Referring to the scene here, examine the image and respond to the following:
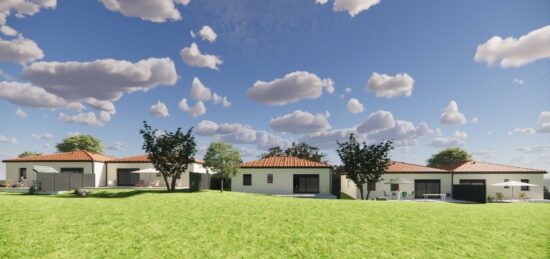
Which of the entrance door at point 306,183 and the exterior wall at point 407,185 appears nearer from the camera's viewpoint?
the exterior wall at point 407,185

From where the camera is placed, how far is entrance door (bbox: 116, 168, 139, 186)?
38688mm

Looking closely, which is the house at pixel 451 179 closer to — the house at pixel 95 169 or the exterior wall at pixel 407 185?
the exterior wall at pixel 407 185

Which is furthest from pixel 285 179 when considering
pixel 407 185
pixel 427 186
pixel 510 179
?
pixel 510 179

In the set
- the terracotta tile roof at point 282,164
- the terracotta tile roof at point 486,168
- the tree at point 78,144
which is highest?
the tree at point 78,144

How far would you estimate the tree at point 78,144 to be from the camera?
65.4 m

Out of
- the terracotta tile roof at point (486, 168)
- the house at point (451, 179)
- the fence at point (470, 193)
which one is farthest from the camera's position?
the terracotta tile roof at point (486, 168)

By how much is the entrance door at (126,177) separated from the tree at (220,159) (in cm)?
1338

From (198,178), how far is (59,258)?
72.2 feet

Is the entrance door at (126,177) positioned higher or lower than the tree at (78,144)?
lower

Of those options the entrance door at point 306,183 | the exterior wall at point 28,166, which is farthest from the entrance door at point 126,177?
the entrance door at point 306,183

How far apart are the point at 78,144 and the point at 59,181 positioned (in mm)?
41208

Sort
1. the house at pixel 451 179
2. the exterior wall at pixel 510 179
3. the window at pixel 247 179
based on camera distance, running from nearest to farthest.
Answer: the house at pixel 451 179
the window at pixel 247 179
the exterior wall at pixel 510 179

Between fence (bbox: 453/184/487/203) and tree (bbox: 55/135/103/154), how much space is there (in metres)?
65.6

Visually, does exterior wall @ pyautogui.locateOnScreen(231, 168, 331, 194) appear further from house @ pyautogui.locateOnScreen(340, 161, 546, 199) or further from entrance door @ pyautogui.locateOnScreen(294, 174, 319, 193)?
house @ pyautogui.locateOnScreen(340, 161, 546, 199)
